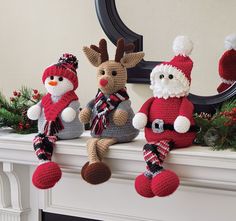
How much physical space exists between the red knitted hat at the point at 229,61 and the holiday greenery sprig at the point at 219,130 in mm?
93

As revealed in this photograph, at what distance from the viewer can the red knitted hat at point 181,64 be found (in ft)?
3.70

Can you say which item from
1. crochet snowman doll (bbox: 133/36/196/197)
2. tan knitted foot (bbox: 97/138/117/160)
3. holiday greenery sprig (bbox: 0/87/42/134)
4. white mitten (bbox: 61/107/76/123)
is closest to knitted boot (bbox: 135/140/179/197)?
crochet snowman doll (bbox: 133/36/196/197)

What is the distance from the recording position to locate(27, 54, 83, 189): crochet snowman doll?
1.24 meters

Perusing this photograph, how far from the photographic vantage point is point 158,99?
3.79 feet

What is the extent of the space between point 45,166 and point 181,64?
0.38 m

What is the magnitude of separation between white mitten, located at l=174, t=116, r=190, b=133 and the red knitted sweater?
0.03 meters

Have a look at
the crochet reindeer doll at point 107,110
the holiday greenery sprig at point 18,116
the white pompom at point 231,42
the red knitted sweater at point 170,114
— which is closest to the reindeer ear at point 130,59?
the crochet reindeer doll at point 107,110

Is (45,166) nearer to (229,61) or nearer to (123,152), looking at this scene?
(123,152)

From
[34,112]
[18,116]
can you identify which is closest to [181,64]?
[34,112]

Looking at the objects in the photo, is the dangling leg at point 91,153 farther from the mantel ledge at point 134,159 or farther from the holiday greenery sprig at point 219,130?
the holiday greenery sprig at point 219,130

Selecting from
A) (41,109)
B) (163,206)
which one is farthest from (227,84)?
(41,109)

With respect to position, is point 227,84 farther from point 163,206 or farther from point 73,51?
point 73,51

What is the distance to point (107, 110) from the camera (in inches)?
47.3

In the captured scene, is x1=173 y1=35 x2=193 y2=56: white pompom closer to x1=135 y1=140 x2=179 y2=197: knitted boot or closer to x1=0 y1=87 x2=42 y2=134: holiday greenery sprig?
x1=135 y1=140 x2=179 y2=197: knitted boot
